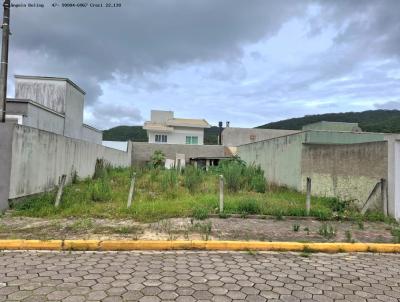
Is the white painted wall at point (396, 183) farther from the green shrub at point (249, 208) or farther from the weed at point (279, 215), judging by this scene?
the green shrub at point (249, 208)

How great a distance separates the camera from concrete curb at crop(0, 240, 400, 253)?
6797 millimetres

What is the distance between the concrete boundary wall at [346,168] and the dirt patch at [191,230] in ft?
7.15

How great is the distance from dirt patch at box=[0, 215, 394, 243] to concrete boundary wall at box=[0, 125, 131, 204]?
56.9 inches

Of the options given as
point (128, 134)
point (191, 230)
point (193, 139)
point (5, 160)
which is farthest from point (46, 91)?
point (128, 134)

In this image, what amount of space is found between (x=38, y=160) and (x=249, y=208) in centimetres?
651

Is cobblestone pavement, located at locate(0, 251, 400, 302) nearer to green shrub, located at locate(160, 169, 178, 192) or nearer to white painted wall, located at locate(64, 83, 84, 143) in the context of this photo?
green shrub, located at locate(160, 169, 178, 192)

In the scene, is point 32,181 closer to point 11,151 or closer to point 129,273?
point 11,151

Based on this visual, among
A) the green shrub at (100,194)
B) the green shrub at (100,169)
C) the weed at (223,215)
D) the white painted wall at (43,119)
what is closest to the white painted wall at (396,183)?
the weed at (223,215)

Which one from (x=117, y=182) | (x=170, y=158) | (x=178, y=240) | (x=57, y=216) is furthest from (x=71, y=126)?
(x=178, y=240)

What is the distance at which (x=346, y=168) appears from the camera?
41.7 feet

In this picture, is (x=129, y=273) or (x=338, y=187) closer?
(x=129, y=273)

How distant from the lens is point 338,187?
13.2 metres

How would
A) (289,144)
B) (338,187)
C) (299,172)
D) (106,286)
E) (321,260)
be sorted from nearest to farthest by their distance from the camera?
1. (106,286)
2. (321,260)
3. (338,187)
4. (299,172)
5. (289,144)

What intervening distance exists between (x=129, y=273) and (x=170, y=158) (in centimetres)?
3423
